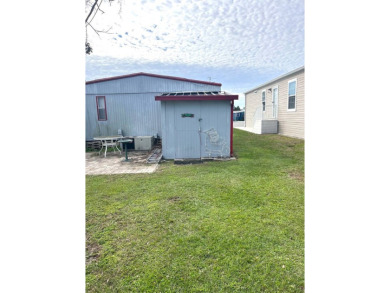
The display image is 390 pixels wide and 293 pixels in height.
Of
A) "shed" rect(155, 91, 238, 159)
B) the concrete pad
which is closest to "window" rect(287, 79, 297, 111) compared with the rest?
"shed" rect(155, 91, 238, 159)

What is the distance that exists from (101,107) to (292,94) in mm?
9828

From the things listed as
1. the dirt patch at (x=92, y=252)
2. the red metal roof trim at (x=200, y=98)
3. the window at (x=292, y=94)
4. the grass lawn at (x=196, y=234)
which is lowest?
the dirt patch at (x=92, y=252)

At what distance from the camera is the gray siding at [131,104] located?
955cm

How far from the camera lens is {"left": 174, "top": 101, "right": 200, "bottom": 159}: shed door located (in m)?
6.10

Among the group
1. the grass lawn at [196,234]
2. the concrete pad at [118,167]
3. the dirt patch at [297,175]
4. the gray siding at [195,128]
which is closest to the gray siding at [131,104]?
the concrete pad at [118,167]

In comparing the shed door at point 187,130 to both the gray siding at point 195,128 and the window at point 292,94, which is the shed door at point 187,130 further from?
the window at point 292,94

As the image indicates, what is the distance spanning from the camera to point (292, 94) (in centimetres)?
1037

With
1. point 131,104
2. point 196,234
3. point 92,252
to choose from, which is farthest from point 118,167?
point 131,104

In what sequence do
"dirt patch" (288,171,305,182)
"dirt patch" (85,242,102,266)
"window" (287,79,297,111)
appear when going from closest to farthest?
1. "dirt patch" (85,242,102,266)
2. "dirt patch" (288,171,305,182)
3. "window" (287,79,297,111)

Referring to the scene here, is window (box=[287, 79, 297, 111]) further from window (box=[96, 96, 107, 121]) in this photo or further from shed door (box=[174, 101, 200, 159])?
window (box=[96, 96, 107, 121])

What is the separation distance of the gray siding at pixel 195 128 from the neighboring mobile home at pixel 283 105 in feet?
16.5
